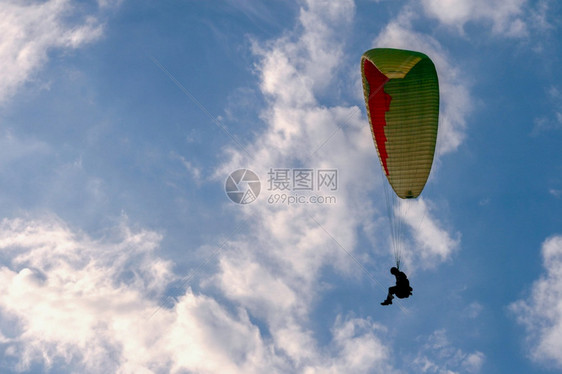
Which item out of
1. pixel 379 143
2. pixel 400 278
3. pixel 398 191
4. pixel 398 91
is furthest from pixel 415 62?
pixel 400 278

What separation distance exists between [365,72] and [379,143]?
387cm

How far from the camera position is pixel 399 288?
29.4m

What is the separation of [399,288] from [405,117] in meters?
8.90

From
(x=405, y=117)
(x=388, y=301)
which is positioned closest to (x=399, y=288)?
(x=388, y=301)

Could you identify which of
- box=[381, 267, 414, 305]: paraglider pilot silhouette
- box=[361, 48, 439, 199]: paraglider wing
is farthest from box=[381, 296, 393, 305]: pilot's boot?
box=[361, 48, 439, 199]: paraglider wing

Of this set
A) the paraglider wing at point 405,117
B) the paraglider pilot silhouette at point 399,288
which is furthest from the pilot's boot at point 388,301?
the paraglider wing at point 405,117

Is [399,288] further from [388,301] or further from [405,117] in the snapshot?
[405,117]

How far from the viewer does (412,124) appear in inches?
1182

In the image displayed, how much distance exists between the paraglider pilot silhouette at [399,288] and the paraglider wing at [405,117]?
4.15m

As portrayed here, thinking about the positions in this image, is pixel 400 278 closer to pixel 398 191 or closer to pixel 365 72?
pixel 398 191

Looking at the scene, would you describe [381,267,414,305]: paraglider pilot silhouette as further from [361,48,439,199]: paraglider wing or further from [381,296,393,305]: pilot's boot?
[361,48,439,199]: paraglider wing

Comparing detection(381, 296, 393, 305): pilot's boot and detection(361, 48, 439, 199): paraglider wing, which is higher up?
detection(361, 48, 439, 199): paraglider wing

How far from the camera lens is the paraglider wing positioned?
2969cm

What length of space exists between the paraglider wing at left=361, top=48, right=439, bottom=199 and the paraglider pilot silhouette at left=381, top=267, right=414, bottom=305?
4149 mm
